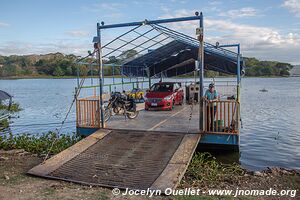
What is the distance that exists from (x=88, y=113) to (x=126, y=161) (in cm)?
422

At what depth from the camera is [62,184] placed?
267 inches

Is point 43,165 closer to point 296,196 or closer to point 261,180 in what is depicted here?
point 261,180

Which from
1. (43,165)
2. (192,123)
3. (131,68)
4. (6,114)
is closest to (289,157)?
(192,123)

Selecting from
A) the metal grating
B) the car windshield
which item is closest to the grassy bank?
the metal grating

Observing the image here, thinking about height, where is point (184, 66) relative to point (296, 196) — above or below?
above

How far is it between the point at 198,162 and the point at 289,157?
194 inches

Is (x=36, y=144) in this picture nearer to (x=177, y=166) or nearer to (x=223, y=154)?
(x=177, y=166)

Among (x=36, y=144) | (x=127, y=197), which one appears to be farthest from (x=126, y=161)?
(x=36, y=144)

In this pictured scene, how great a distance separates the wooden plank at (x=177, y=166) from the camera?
652 cm

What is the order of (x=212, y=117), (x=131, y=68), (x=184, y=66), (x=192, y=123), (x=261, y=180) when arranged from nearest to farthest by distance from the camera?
(x=261, y=180)
(x=212, y=117)
(x=192, y=123)
(x=131, y=68)
(x=184, y=66)

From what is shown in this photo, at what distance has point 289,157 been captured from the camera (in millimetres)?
11383

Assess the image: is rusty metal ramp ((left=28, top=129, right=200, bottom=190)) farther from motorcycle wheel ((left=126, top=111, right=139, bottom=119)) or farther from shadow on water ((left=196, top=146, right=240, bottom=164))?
motorcycle wheel ((left=126, top=111, right=139, bottom=119))

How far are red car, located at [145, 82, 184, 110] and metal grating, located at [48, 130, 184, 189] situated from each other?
5825mm

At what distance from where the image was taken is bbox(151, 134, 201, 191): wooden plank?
6.52 meters
